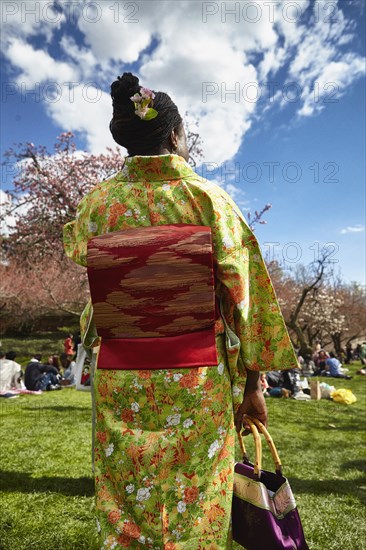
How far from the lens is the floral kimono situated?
1.28m

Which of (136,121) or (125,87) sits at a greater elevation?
(125,87)

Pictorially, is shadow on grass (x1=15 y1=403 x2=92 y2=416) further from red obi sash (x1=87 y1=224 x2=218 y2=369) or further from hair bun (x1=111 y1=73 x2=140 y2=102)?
hair bun (x1=111 y1=73 x2=140 y2=102)

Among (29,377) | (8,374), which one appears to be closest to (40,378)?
(29,377)

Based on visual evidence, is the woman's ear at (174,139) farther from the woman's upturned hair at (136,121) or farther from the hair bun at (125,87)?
the hair bun at (125,87)

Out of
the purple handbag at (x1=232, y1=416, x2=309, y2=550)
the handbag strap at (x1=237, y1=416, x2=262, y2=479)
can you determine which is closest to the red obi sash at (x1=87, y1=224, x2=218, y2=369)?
the handbag strap at (x1=237, y1=416, x2=262, y2=479)

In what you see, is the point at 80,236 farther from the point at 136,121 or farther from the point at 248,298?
the point at 248,298

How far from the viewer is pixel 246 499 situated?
4.41ft

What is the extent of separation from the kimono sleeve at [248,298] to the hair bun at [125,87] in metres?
0.54

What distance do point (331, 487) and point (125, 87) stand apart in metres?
4.24

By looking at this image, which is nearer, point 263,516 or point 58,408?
point 263,516

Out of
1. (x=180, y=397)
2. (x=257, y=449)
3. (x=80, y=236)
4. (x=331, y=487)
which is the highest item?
(x=80, y=236)

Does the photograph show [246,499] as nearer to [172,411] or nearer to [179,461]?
[179,461]

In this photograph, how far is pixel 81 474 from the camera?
3908 millimetres

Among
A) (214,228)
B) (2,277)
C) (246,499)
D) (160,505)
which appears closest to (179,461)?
(160,505)
